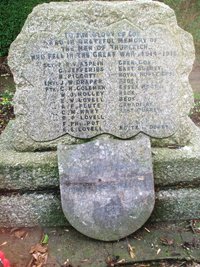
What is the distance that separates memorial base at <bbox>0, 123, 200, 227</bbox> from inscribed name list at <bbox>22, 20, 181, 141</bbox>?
0.27 m

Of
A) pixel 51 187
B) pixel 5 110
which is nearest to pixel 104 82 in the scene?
pixel 51 187

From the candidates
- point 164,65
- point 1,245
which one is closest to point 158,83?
point 164,65

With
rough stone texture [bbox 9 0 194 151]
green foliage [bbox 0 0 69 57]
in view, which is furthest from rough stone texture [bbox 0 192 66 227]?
green foliage [bbox 0 0 69 57]

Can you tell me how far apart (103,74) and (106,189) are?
99 centimetres

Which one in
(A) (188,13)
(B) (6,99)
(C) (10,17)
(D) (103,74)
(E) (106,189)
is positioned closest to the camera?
(E) (106,189)

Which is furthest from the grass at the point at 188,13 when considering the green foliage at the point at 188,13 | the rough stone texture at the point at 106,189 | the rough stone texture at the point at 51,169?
the rough stone texture at the point at 106,189

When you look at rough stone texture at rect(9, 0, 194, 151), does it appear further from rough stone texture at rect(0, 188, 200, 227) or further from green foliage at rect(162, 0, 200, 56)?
green foliage at rect(162, 0, 200, 56)

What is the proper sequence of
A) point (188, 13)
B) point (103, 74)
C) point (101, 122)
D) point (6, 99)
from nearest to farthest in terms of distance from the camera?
point (103, 74), point (101, 122), point (6, 99), point (188, 13)

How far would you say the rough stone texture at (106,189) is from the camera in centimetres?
322

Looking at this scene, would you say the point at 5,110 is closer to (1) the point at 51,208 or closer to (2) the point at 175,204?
(1) the point at 51,208

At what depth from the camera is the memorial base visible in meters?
3.37

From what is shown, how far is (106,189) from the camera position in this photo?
10.7ft

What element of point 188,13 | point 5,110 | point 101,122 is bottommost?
point 188,13

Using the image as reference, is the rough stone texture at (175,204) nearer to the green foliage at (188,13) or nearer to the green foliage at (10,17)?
the green foliage at (10,17)
